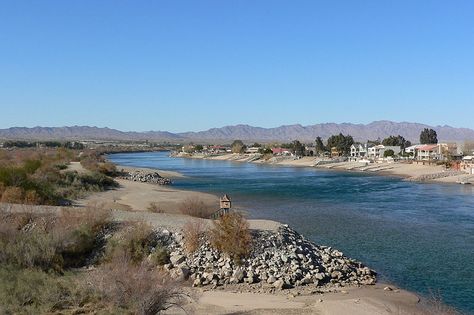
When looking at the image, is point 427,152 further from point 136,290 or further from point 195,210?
point 136,290

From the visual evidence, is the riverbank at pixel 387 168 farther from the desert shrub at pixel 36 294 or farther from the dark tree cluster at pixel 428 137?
the desert shrub at pixel 36 294

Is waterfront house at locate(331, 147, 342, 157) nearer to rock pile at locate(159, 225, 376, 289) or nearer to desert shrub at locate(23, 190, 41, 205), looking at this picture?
desert shrub at locate(23, 190, 41, 205)

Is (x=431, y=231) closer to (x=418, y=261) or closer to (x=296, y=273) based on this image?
(x=418, y=261)

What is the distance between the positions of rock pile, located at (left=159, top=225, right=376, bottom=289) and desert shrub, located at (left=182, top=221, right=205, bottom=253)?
0.20 metres

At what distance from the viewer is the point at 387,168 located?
95562mm

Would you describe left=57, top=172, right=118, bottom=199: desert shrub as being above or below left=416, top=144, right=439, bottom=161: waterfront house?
below

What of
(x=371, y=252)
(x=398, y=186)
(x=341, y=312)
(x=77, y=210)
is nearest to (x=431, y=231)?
(x=371, y=252)

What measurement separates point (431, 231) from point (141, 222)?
17.0 m

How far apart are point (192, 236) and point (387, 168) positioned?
7959cm

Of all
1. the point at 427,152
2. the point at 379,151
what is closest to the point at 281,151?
the point at 379,151

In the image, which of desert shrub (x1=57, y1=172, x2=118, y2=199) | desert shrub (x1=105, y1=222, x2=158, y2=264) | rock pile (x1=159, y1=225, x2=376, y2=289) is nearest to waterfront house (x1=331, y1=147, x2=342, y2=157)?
desert shrub (x1=57, y1=172, x2=118, y2=199)

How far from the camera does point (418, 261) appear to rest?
2303 centimetres

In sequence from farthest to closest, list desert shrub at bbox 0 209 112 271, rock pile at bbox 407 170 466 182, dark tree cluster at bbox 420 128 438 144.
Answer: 1. dark tree cluster at bbox 420 128 438 144
2. rock pile at bbox 407 170 466 182
3. desert shrub at bbox 0 209 112 271

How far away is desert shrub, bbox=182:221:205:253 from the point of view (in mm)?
20641
